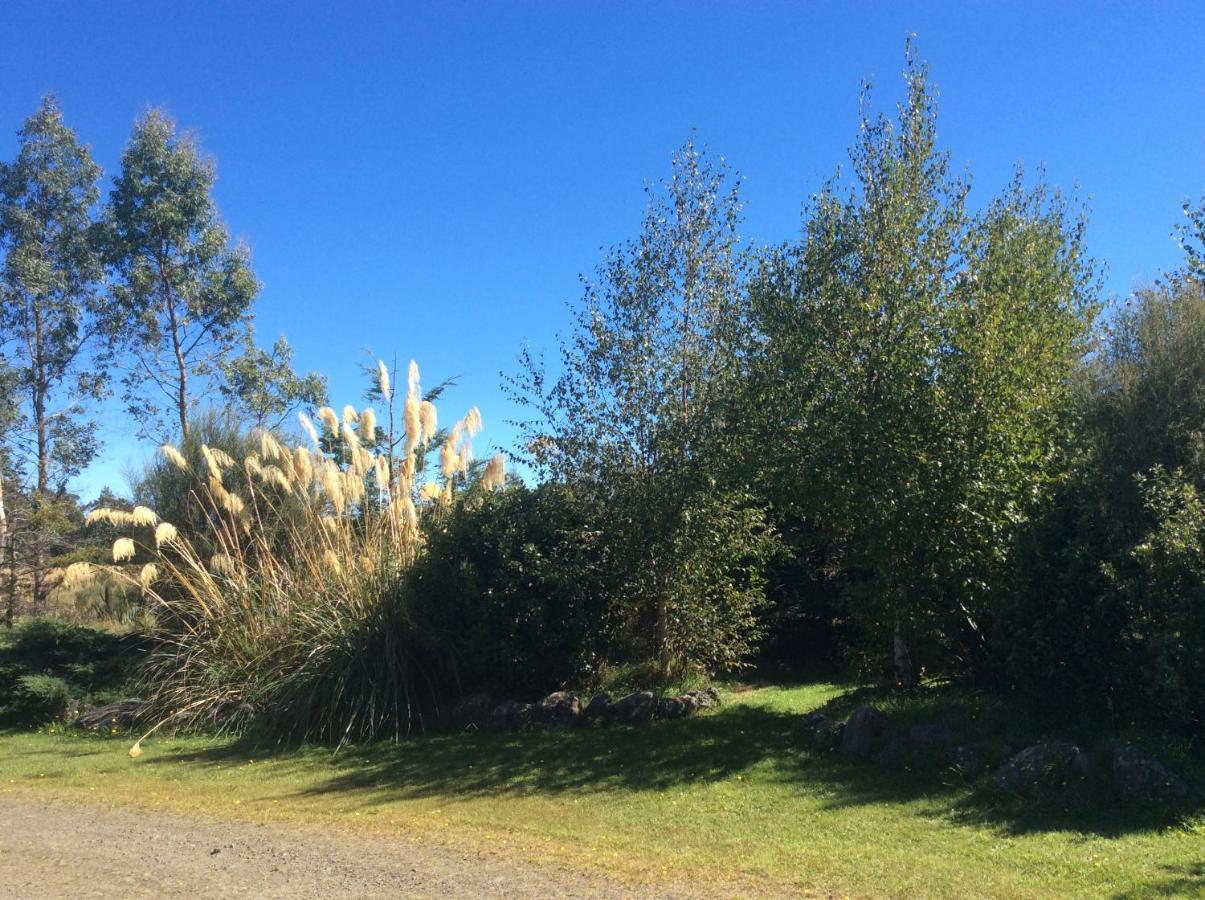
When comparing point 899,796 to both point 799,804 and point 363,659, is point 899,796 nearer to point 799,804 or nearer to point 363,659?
point 799,804

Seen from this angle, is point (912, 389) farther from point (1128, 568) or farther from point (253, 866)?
point (253, 866)

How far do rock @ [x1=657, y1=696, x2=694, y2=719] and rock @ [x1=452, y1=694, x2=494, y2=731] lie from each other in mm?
2301

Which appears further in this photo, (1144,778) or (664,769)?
(664,769)

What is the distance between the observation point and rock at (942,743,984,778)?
7.96 m

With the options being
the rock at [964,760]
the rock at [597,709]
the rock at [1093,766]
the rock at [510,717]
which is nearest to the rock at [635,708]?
the rock at [597,709]

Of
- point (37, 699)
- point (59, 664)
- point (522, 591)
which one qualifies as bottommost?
point (37, 699)

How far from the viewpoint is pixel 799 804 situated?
7.78 meters

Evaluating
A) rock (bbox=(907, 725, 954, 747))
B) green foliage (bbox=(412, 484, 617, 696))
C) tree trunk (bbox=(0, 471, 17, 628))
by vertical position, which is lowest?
rock (bbox=(907, 725, 954, 747))

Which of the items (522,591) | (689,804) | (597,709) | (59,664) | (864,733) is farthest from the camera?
Result: (59,664)

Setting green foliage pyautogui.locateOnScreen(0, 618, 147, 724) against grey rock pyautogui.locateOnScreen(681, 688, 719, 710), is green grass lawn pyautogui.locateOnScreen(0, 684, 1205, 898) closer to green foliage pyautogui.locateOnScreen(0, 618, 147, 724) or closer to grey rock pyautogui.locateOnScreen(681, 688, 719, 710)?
grey rock pyautogui.locateOnScreen(681, 688, 719, 710)

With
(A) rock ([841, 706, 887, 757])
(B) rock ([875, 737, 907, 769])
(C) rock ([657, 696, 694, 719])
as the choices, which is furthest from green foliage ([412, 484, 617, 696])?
(B) rock ([875, 737, 907, 769])

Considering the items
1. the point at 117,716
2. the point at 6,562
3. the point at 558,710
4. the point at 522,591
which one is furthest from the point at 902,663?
the point at 6,562

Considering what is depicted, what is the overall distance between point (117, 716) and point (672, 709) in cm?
808

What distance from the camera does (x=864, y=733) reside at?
29.7ft
